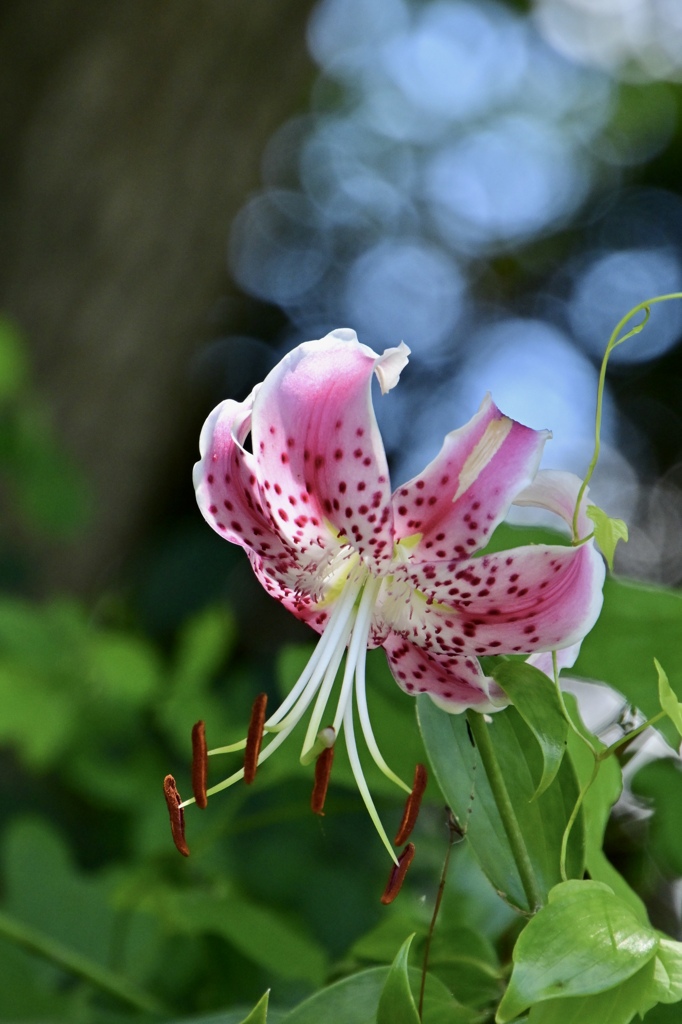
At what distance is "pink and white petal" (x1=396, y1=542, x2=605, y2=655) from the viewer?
344 millimetres

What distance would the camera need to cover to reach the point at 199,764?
397 mm

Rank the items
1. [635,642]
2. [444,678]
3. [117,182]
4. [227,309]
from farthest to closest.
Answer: [227,309], [117,182], [635,642], [444,678]

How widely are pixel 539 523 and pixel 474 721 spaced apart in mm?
233

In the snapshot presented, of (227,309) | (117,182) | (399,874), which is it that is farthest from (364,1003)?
(227,309)

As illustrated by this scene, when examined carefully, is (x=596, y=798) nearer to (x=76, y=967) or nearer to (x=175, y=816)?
(x=175, y=816)

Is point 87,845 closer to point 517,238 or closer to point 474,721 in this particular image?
point 474,721

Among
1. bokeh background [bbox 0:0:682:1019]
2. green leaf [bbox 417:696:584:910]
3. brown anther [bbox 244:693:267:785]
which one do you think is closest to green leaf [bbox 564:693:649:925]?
green leaf [bbox 417:696:584:910]

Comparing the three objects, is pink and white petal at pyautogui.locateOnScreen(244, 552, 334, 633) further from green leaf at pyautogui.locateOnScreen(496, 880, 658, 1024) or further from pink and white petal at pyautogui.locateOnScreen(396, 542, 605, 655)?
green leaf at pyautogui.locateOnScreen(496, 880, 658, 1024)

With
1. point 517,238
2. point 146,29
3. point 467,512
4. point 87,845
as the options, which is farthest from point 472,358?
point 467,512

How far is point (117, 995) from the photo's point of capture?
0.60 metres

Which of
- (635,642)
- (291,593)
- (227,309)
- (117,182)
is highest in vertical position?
(117,182)

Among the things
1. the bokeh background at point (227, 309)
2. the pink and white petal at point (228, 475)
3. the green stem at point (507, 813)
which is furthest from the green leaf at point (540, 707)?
the bokeh background at point (227, 309)

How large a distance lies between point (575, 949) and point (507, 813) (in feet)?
0.20

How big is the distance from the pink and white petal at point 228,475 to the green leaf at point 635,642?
193 millimetres
